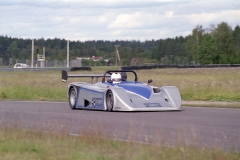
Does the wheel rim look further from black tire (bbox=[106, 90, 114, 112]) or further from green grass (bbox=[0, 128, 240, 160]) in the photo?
green grass (bbox=[0, 128, 240, 160])

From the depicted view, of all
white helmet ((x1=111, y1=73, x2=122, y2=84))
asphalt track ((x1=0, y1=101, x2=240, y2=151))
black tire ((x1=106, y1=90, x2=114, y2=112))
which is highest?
white helmet ((x1=111, y1=73, x2=122, y2=84))

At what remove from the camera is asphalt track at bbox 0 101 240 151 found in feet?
37.7

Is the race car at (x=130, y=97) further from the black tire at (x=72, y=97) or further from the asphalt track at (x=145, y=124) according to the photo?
the black tire at (x=72, y=97)

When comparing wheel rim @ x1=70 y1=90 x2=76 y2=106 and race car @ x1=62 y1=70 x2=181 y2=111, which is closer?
race car @ x1=62 y1=70 x2=181 y2=111

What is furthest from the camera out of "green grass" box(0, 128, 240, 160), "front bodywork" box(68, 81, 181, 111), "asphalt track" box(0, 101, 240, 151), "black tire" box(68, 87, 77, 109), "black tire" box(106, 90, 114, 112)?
"black tire" box(68, 87, 77, 109)

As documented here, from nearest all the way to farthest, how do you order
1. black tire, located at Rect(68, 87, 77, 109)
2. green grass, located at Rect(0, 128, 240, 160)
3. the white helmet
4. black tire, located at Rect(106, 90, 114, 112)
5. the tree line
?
green grass, located at Rect(0, 128, 240, 160) < black tire, located at Rect(106, 90, 114, 112) < the white helmet < black tire, located at Rect(68, 87, 77, 109) < the tree line

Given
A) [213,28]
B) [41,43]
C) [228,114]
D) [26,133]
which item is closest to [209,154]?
[26,133]

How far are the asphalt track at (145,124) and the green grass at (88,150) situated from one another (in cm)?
64

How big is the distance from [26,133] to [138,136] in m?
2.40

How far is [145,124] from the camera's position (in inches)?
568

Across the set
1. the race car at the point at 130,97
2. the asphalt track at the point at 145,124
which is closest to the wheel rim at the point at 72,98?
the asphalt track at the point at 145,124

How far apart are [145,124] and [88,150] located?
14.6ft

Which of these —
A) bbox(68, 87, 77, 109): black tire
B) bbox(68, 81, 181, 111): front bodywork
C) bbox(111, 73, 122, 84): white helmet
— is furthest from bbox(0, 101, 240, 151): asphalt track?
bbox(111, 73, 122, 84): white helmet

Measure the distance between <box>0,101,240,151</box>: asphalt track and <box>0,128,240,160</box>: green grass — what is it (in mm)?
636
